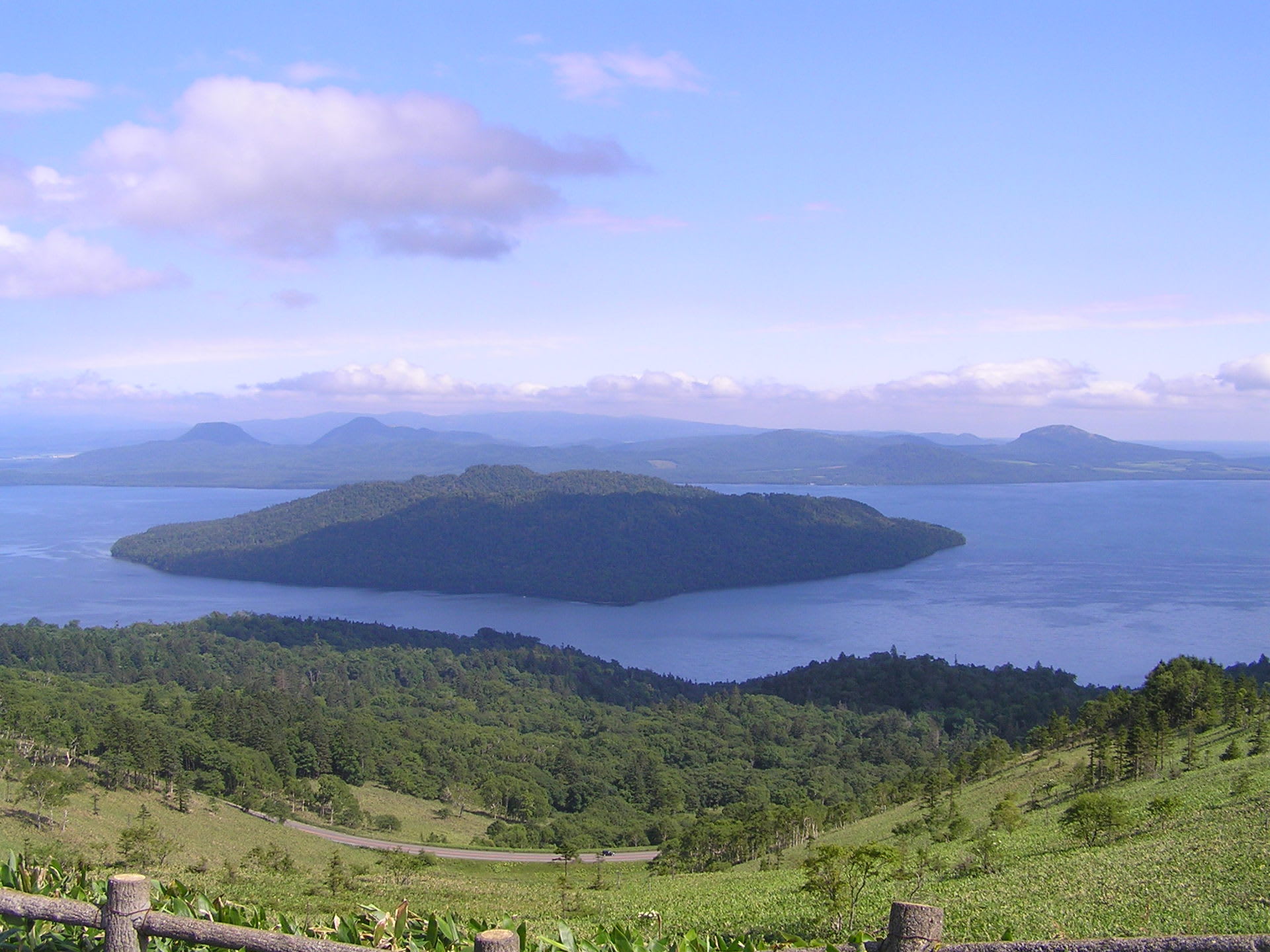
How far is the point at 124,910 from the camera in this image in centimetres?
249

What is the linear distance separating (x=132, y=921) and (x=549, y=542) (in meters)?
91.1

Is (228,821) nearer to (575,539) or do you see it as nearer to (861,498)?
(575,539)

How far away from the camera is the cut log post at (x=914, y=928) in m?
2.27

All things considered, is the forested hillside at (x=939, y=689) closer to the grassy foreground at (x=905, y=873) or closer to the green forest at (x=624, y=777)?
the green forest at (x=624, y=777)

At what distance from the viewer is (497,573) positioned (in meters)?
87.1

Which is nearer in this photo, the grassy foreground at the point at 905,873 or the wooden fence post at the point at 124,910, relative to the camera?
the wooden fence post at the point at 124,910

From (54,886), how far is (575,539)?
90.2 metres

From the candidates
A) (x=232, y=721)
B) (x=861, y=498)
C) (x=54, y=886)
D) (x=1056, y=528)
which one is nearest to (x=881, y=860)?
(x=54, y=886)

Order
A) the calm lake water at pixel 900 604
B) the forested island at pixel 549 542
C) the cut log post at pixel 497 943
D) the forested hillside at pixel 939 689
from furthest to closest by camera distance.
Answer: the forested island at pixel 549 542
the calm lake water at pixel 900 604
the forested hillside at pixel 939 689
the cut log post at pixel 497 943

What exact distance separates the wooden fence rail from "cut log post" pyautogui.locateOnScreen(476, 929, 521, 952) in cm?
14

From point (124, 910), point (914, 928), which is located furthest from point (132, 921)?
point (914, 928)

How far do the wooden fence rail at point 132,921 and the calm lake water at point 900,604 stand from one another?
49.0 metres

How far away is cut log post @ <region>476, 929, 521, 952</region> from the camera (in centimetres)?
223

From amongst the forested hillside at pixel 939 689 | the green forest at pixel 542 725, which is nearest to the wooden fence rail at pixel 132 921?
the green forest at pixel 542 725
